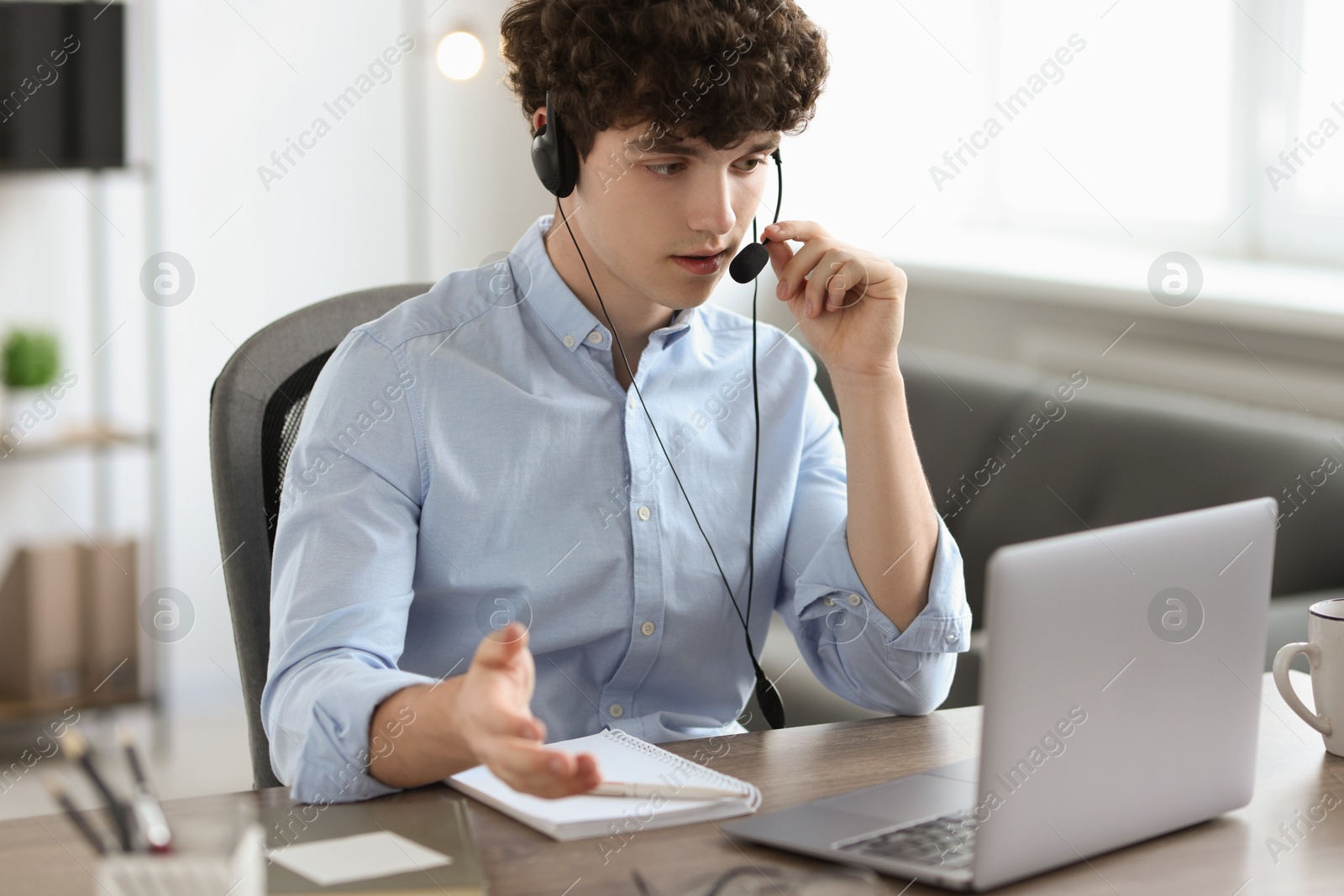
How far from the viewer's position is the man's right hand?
0.71 meters

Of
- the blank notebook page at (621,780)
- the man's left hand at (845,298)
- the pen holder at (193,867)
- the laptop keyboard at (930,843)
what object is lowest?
the laptop keyboard at (930,843)

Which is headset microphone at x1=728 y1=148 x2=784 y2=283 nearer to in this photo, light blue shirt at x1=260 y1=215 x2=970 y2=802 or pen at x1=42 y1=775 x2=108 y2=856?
light blue shirt at x1=260 y1=215 x2=970 y2=802

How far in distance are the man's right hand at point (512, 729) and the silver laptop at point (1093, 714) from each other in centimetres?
18

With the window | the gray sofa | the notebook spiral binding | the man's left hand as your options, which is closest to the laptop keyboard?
the notebook spiral binding

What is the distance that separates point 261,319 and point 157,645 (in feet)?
2.48

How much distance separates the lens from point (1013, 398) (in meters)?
2.45

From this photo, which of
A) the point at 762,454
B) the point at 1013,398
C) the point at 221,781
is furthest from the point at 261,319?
the point at 762,454

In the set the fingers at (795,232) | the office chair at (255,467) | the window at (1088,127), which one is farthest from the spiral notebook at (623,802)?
the window at (1088,127)

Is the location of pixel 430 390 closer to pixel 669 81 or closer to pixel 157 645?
pixel 669 81

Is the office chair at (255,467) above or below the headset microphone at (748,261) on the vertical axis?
below

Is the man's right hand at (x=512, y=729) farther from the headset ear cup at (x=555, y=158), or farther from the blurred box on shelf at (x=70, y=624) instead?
the blurred box on shelf at (x=70, y=624)

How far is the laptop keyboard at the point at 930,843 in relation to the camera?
81 cm

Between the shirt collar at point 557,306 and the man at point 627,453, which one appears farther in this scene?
the shirt collar at point 557,306

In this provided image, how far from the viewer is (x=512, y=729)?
74 cm
